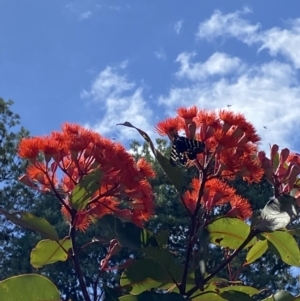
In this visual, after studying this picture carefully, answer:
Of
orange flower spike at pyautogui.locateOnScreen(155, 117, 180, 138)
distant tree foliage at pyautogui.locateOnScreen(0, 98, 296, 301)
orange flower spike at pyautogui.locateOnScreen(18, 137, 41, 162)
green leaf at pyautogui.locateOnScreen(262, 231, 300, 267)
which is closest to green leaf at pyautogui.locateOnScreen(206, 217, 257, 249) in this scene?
green leaf at pyautogui.locateOnScreen(262, 231, 300, 267)

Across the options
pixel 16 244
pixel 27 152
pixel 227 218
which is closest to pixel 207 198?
pixel 227 218

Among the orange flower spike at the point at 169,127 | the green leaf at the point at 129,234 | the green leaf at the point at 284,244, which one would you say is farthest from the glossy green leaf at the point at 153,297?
the orange flower spike at the point at 169,127

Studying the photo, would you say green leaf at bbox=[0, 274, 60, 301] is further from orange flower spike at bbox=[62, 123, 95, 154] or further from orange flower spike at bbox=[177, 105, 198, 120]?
orange flower spike at bbox=[177, 105, 198, 120]

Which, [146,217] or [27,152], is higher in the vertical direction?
[27,152]

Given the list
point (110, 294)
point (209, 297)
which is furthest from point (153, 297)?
point (209, 297)

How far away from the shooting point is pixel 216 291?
198 cm

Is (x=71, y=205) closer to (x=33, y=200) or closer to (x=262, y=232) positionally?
(x=262, y=232)

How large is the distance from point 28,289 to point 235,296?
526mm

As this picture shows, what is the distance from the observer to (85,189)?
1926mm

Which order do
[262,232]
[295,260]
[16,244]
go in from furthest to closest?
[16,244] → [295,260] → [262,232]

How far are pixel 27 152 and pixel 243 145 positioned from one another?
0.59m

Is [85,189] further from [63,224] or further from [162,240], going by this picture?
[63,224]

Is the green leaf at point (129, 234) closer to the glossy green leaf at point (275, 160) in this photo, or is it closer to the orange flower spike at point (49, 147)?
the orange flower spike at point (49, 147)

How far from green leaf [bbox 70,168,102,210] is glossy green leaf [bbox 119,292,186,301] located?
278 mm
